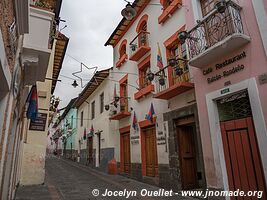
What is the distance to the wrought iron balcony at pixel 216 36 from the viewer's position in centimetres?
554

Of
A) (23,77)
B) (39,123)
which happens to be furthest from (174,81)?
Answer: (39,123)

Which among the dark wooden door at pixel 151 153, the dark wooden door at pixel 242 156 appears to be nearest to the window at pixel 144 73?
the dark wooden door at pixel 151 153

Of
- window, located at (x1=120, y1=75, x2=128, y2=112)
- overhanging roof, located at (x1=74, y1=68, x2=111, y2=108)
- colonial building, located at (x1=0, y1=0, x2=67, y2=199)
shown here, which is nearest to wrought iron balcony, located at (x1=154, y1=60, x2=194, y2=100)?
window, located at (x1=120, y1=75, x2=128, y2=112)

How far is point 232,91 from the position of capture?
5.81 metres

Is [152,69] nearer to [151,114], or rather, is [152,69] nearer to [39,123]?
[151,114]

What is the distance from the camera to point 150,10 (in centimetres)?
1075

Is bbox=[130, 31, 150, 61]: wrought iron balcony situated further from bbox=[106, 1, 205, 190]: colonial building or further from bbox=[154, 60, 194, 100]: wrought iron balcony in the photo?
bbox=[154, 60, 194, 100]: wrought iron balcony

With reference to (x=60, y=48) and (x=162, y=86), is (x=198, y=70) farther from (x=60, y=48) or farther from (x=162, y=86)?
(x=60, y=48)

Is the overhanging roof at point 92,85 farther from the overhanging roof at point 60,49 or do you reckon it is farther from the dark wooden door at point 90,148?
the dark wooden door at point 90,148

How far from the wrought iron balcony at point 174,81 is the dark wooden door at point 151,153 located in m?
2.16

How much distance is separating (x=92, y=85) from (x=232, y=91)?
41.9ft

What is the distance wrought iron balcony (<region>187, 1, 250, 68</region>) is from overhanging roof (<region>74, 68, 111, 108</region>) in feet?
23.9

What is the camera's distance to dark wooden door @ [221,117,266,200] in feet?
17.4

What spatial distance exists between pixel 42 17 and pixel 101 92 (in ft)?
36.1
